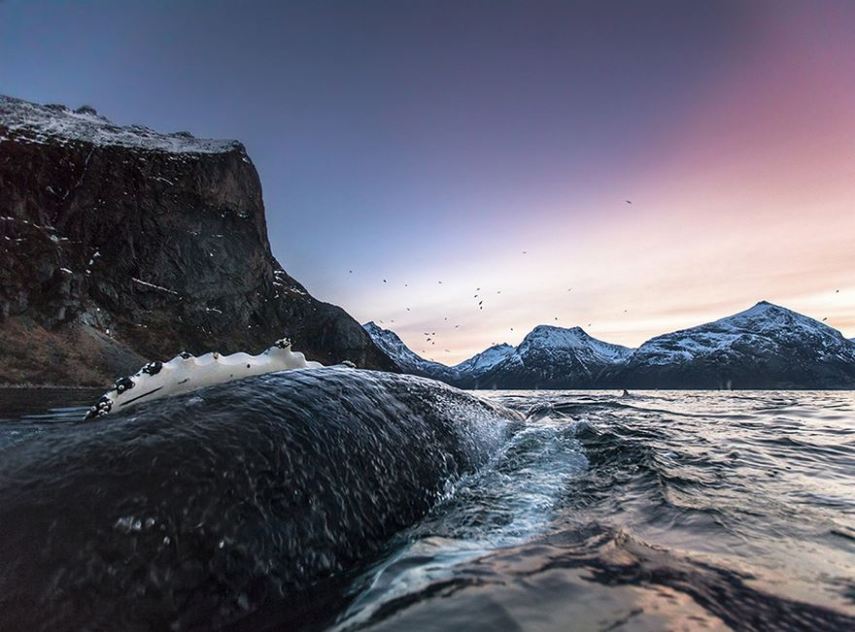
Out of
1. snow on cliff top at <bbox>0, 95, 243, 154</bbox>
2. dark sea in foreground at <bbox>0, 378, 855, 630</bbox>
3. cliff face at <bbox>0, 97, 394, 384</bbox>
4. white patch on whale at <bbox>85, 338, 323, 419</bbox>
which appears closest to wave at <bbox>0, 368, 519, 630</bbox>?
dark sea in foreground at <bbox>0, 378, 855, 630</bbox>

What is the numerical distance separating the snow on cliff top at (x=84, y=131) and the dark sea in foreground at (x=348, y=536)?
335 feet

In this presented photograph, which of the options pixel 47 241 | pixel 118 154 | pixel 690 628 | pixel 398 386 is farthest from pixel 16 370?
pixel 690 628

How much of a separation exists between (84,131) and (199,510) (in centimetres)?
11544

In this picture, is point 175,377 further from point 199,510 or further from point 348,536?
point 348,536

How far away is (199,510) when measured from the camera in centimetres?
240

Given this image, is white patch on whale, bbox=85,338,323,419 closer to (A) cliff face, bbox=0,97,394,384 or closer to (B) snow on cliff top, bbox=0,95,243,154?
(A) cliff face, bbox=0,97,394,384

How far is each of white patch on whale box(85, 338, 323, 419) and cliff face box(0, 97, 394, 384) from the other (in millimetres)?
62051

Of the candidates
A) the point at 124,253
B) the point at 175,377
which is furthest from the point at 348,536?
the point at 124,253

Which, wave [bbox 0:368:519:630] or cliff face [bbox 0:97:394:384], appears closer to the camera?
wave [bbox 0:368:519:630]

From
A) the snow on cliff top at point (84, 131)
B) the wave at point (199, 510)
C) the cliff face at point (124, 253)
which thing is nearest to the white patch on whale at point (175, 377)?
the wave at point (199, 510)

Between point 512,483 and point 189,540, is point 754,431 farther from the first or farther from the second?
point 189,540

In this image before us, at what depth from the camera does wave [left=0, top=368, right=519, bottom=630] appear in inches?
80.3

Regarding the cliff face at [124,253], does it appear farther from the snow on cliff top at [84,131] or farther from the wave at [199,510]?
the wave at [199,510]

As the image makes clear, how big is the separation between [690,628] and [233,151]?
118179mm
